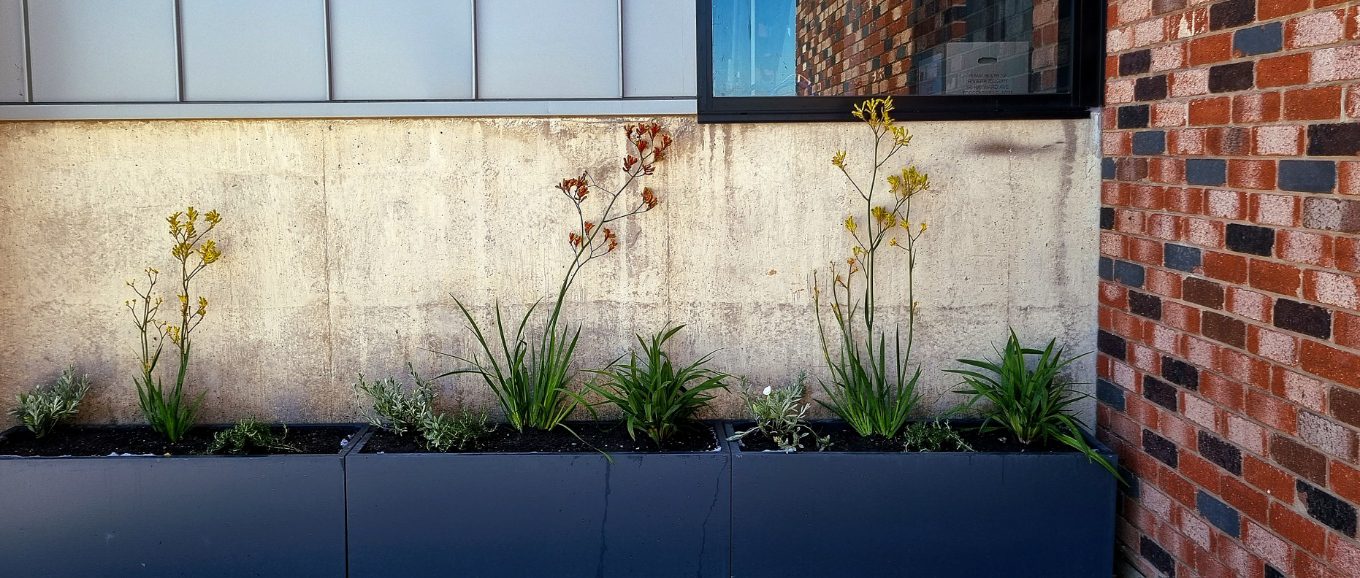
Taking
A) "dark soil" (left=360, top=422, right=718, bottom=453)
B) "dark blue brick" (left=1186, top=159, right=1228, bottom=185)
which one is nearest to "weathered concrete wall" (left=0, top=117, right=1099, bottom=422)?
"dark soil" (left=360, top=422, right=718, bottom=453)

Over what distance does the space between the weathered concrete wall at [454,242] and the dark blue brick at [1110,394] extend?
171mm

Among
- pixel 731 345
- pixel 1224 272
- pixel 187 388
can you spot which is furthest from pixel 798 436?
pixel 187 388

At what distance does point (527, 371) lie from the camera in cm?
378

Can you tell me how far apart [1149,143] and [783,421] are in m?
1.42

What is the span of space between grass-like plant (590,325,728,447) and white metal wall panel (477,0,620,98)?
2.91 feet

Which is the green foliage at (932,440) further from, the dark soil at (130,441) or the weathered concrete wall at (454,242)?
the dark soil at (130,441)

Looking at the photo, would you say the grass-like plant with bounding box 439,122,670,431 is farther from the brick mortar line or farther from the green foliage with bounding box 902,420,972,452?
the brick mortar line

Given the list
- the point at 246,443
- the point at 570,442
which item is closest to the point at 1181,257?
the point at 570,442

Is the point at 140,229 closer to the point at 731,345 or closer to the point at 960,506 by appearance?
the point at 731,345

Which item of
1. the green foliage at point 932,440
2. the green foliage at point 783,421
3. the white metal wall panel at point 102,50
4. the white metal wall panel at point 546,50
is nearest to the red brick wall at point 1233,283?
the green foliage at point 932,440

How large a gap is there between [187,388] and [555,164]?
1483 mm

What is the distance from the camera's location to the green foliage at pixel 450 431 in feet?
11.6

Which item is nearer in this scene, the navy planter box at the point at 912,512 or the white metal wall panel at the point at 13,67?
the navy planter box at the point at 912,512

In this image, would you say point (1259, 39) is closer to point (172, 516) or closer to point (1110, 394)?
point (1110, 394)
